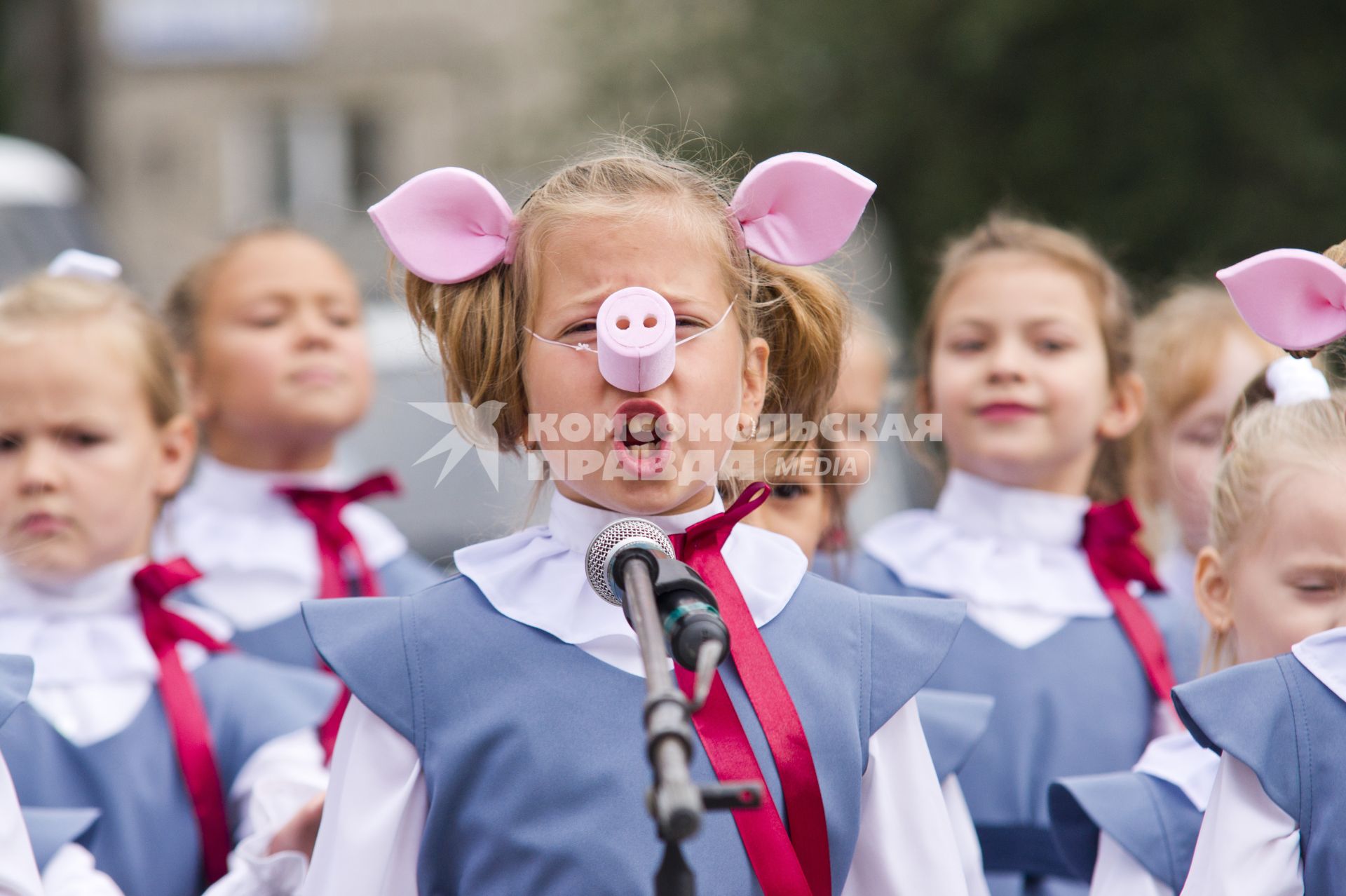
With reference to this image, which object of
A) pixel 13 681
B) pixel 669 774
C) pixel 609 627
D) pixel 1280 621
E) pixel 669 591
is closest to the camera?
pixel 669 774

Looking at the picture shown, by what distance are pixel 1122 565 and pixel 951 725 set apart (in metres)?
0.92

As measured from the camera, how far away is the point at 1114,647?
10.6 feet

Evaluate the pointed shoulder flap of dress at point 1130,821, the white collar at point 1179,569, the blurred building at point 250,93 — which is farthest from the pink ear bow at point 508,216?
the blurred building at point 250,93

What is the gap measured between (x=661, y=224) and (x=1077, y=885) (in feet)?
5.35

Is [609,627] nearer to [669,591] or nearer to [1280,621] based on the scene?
[669,591]

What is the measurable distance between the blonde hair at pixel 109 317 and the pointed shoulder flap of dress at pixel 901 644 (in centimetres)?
163

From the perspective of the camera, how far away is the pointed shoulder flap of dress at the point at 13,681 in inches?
85.8

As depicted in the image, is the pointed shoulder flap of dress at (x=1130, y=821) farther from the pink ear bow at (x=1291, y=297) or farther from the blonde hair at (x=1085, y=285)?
the blonde hair at (x=1085, y=285)

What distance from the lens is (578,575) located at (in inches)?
85.6

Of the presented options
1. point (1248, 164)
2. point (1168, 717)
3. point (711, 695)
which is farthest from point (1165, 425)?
point (1248, 164)

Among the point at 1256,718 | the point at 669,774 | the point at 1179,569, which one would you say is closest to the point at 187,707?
the point at 669,774

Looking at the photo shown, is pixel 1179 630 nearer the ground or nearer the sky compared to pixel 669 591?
nearer the ground

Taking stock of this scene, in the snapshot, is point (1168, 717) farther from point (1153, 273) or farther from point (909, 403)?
point (1153, 273)

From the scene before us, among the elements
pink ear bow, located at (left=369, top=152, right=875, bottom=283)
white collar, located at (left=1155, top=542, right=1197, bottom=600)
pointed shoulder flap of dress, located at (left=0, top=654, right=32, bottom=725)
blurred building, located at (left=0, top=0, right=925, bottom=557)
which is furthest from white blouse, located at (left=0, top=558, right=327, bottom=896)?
blurred building, located at (left=0, top=0, right=925, bottom=557)
